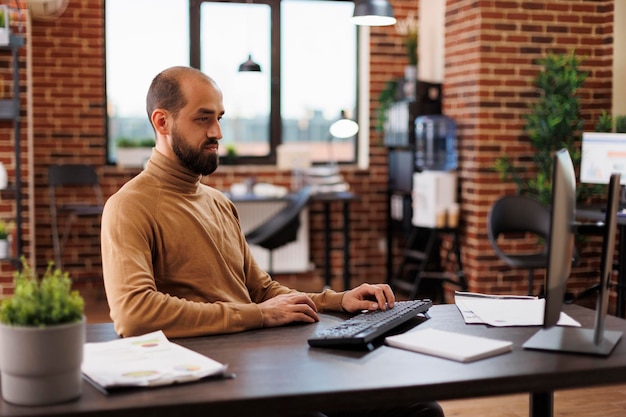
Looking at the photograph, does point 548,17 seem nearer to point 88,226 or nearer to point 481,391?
point 88,226

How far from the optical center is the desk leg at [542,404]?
201 centimetres

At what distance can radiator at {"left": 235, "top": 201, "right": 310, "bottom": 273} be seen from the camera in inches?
275

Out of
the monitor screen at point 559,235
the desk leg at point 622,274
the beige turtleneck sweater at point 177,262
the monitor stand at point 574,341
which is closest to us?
the monitor screen at point 559,235

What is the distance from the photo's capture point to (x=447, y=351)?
1720mm

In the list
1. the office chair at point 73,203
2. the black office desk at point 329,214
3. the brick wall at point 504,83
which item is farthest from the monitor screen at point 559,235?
the office chair at point 73,203

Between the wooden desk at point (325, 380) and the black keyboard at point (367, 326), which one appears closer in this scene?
the wooden desk at point (325, 380)

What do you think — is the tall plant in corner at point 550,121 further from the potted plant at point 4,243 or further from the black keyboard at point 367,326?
the black keyboard at point 367,326

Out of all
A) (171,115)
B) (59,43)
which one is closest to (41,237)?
(59,43)

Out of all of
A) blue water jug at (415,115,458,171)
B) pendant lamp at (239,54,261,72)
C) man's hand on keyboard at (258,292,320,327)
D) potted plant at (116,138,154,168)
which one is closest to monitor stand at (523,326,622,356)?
man's hand on keyboard at (258,292,320,327)

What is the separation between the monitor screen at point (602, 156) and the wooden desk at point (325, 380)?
3.60 meters

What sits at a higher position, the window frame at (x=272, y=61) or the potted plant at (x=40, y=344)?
the window frame at (x=272, y=61)

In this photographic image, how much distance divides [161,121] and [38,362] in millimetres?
1048

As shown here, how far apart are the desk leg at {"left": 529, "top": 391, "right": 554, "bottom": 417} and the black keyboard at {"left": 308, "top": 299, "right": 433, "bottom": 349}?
347 millimetres

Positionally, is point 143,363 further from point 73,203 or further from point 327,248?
point 73,203
